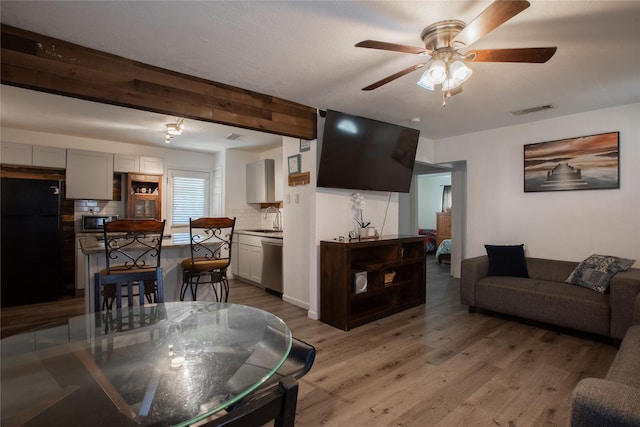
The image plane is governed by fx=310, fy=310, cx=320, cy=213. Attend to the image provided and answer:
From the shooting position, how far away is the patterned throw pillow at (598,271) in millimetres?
2961

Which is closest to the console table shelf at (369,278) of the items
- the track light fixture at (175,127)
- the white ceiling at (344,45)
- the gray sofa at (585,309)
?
the gray sofa at (585,309)

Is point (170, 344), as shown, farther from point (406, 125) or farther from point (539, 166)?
point (539, 166)

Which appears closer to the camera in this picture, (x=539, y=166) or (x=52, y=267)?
(x=539, y=166)

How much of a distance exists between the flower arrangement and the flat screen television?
156mm

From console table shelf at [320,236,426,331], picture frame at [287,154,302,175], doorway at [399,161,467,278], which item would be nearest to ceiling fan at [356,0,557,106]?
console table shelf at [320,236,426,331]

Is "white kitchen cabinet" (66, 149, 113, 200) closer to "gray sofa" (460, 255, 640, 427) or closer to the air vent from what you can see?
"gray sofa" (460, 255, 640, 427)

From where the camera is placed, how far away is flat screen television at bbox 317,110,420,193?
3.42 meters

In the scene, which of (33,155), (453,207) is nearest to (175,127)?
(33,155)

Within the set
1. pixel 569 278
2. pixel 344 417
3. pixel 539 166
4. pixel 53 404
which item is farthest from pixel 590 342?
pixel 53 404

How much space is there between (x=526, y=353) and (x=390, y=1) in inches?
114

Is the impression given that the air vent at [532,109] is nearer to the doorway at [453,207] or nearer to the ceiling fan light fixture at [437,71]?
the doorway at [453,207]

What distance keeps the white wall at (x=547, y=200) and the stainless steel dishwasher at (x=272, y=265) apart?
2740mm

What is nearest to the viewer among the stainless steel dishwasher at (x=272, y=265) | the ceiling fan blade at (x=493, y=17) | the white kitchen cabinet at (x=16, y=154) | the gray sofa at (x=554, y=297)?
the ceiling fan blade at (x=493, y=17)

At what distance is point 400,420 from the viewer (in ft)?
5.90
